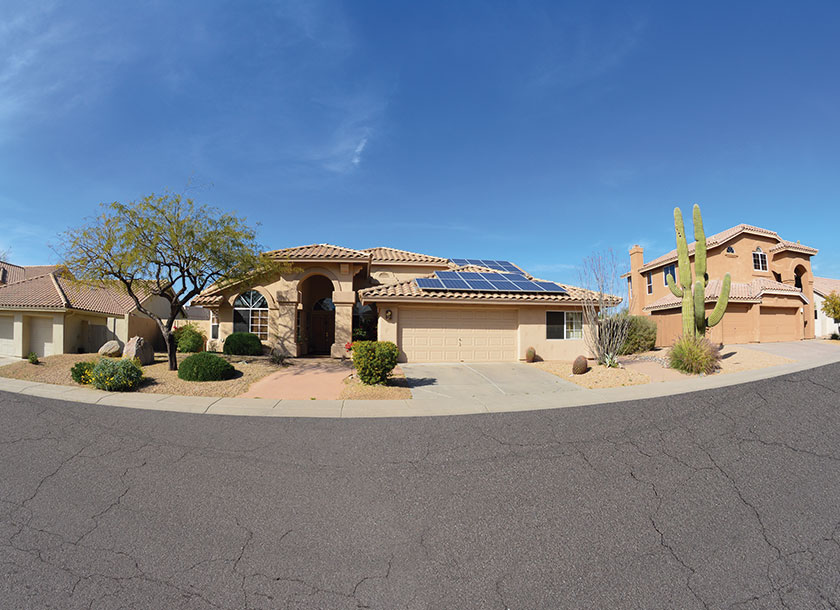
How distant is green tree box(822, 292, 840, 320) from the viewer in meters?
24.5

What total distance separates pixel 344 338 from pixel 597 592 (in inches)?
657

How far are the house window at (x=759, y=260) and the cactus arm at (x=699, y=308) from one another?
1515cm

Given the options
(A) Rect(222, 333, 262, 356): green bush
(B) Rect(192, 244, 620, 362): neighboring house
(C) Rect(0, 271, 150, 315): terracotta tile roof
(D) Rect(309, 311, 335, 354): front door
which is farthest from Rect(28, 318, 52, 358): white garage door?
A: (D) Rect(309, 311, 335, 354): front door

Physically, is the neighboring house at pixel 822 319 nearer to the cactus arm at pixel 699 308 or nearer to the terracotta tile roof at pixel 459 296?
the cactus arm at pixel 699 308

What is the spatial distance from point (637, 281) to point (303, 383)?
93.2ft

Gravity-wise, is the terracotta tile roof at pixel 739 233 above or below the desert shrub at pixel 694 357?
above

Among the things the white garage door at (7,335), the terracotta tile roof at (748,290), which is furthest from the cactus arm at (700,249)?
the white garage door at (7,335)

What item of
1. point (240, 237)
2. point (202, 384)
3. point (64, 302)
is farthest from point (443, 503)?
point (64, 302)

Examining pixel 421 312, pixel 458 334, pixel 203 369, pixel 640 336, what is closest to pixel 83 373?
pixel 203 369

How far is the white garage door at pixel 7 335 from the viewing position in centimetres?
1848

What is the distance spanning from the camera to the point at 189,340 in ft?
63.4

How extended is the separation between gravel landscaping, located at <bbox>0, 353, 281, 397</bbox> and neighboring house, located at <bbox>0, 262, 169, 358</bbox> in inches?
154

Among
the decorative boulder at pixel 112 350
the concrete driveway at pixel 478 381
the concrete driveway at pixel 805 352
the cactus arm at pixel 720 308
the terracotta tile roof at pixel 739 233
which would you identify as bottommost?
the concrete driveway at pixel 478 381

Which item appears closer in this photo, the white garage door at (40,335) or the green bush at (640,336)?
the white garage door at (40,335)
